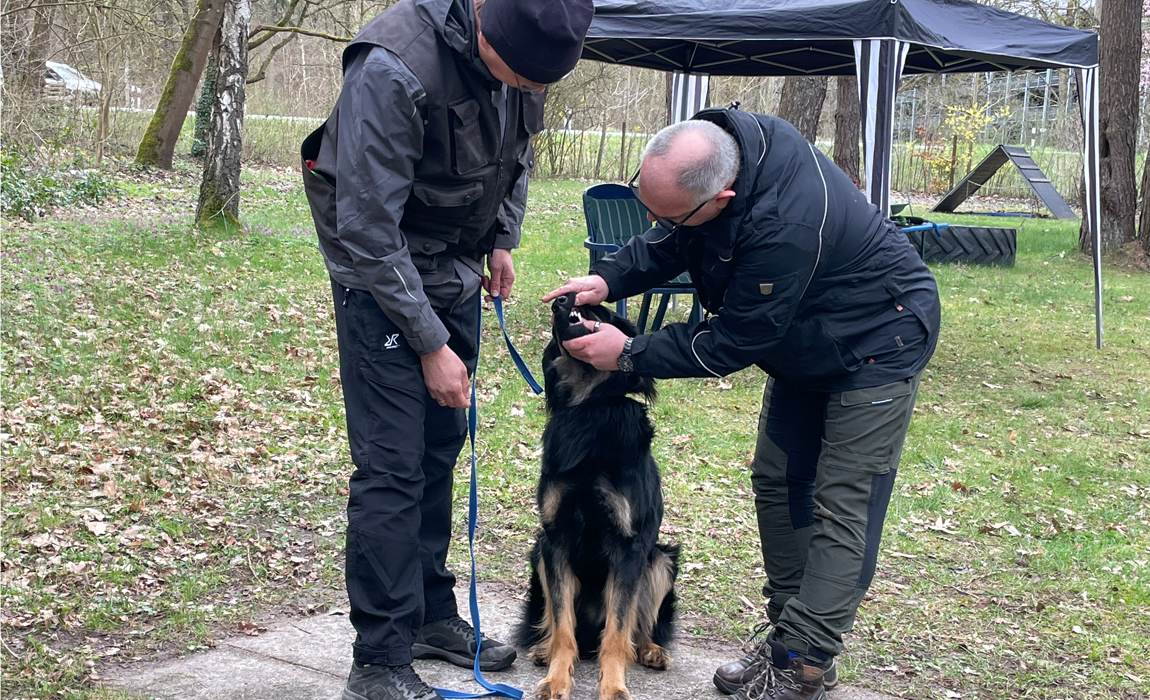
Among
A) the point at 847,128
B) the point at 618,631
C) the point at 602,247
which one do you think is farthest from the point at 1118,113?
the point at 618,631

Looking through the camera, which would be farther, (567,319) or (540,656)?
(540,656)

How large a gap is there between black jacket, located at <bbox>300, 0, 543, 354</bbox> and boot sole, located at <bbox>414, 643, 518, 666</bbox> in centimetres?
117

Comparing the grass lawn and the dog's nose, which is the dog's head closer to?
the dog's nose

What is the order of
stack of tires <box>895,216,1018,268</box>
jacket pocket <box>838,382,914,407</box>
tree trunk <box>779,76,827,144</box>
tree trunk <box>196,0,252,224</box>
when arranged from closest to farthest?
jacket pocket <box>838,382,914,407</box> → tree trunk <box>196,0,252,224</box> → stack of tires <box>895,216,1018,268</box> → tree trunk <box>779,76,827,144</box>

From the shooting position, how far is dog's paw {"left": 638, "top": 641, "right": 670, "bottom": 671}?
10.5 ft

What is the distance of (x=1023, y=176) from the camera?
15.2m

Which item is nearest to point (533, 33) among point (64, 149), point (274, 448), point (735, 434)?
point (274, 448)

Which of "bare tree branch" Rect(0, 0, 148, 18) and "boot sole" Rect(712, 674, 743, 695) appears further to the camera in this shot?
"bare tree branch" Rect(0, 0, 148, 18)

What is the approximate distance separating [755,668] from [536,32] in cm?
205

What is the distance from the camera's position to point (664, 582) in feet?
10.3

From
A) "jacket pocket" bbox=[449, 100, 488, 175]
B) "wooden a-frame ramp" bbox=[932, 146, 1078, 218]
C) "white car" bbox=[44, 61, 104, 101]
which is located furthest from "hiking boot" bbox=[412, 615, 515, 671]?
"wooden a-frame ramp" bbox=[932, 146, 1078, 218]

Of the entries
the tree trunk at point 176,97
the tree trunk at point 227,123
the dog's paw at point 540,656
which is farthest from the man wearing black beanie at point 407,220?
the tree trunk at point 176,97

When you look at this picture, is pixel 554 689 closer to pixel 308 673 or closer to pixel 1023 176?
pixel 308 673

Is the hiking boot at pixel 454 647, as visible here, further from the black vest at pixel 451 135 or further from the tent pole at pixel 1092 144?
the tent pole at pixel 1092 144
